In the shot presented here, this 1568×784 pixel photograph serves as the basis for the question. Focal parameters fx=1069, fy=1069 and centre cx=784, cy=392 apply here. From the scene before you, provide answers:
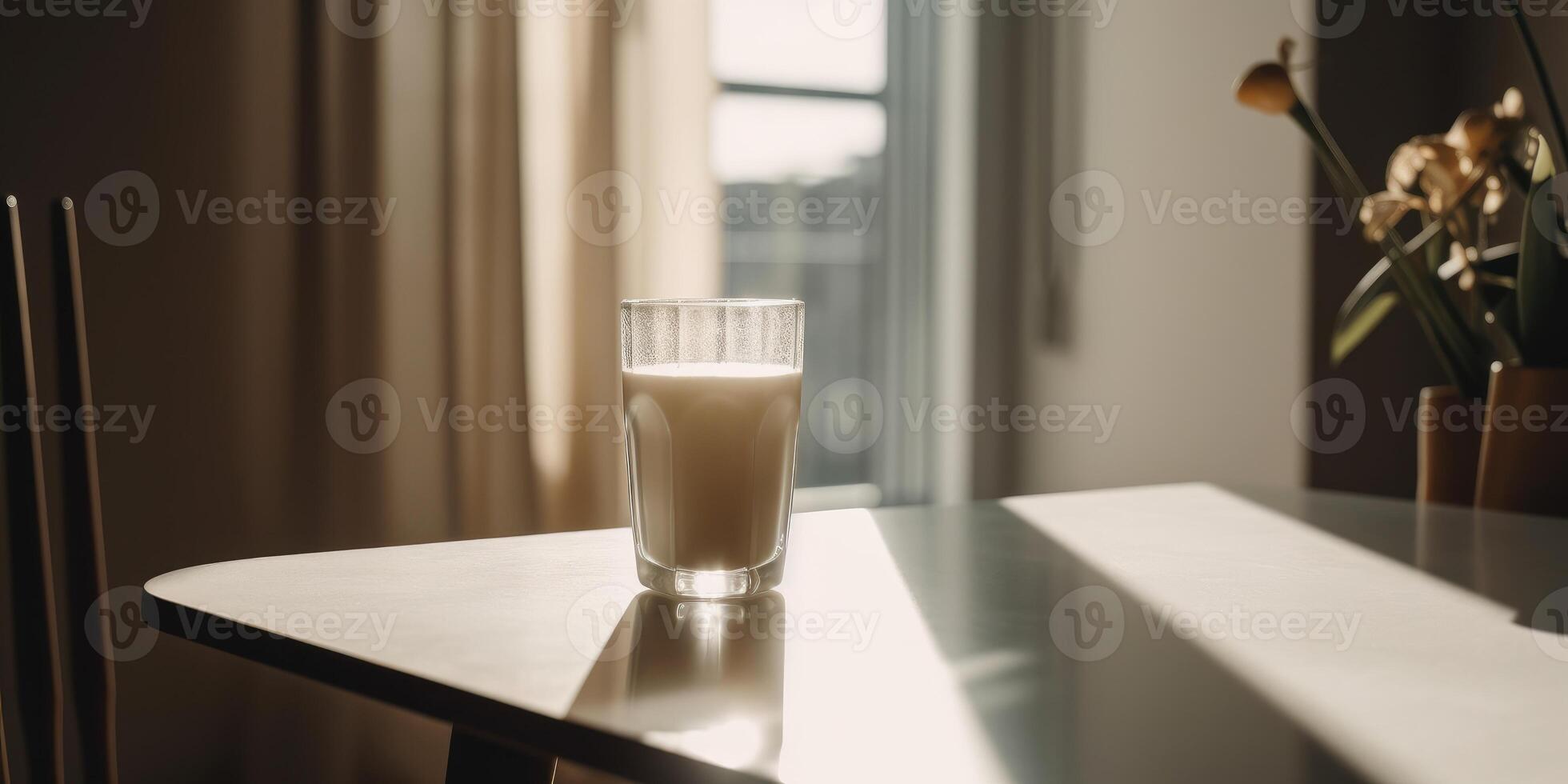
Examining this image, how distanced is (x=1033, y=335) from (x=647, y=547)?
6.14 ft

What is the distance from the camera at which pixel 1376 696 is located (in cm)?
37

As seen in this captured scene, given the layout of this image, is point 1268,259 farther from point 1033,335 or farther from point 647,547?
point 647,547

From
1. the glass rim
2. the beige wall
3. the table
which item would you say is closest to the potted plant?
the table

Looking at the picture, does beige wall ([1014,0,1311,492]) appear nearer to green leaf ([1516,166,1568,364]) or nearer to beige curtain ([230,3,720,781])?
beige curtain ([230,3,720,781])

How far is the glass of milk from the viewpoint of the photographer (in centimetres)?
49

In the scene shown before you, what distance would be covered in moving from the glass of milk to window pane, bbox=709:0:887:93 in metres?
1.57

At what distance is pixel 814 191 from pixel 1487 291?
4.44 feet

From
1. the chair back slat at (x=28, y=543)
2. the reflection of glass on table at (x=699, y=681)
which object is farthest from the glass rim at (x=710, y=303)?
the chair back slat at (x=28, y=543)

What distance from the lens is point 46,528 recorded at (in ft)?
2.84

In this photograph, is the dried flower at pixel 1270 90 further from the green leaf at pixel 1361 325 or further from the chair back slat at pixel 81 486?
the chair back slat at pixel 81 486

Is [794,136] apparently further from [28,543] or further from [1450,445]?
[28,543]

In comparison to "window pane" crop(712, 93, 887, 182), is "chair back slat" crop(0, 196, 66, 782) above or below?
below

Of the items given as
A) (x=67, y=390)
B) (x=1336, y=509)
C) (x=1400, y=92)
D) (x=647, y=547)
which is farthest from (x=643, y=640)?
(x=1400, y=92)

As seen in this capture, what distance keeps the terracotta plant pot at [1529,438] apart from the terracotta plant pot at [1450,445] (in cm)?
7
